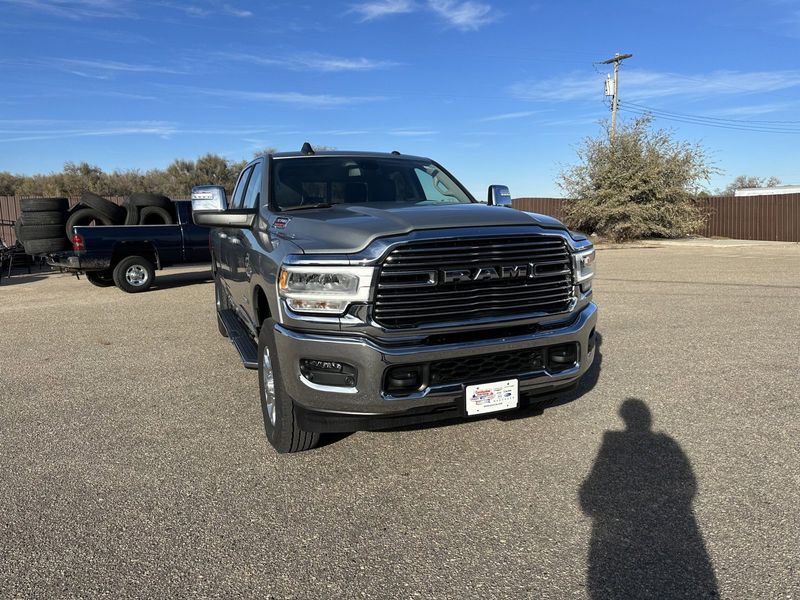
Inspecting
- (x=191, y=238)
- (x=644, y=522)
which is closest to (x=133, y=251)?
(x=191, y=238)

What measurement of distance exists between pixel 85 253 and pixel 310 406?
10514 mm

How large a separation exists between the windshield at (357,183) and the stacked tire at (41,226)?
9910 millimetres

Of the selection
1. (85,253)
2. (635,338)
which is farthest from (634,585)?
(85,253)

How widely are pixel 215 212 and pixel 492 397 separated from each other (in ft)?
7.87

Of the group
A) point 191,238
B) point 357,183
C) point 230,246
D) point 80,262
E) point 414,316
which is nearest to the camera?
point 414,316

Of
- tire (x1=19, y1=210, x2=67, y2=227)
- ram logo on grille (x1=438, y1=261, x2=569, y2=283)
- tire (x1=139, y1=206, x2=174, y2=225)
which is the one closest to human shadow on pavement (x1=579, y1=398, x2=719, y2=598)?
ram logo on grille (x1=438, y1=261, x2=569, y2=283)

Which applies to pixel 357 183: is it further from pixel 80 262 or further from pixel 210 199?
pixel 80 262

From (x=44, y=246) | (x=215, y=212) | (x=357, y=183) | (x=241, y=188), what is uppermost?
(x=241, y=188)

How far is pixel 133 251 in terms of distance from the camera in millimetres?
12625

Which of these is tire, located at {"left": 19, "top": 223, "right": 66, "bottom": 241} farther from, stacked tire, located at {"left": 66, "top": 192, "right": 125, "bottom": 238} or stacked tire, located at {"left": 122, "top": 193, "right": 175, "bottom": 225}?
stacked tire, located at {"left": 122, "top": 193, "right": 175, "bottom": 225}

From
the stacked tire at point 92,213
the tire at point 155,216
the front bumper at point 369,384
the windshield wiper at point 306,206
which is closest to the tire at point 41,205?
the stacked tire at point 92,213

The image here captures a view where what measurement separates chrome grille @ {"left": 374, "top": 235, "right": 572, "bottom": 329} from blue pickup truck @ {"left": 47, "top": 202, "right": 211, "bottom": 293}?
34.9 ft

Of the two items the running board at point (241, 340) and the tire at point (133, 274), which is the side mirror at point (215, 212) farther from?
the tire at point (133, 274)

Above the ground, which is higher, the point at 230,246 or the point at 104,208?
the point at 104,208
